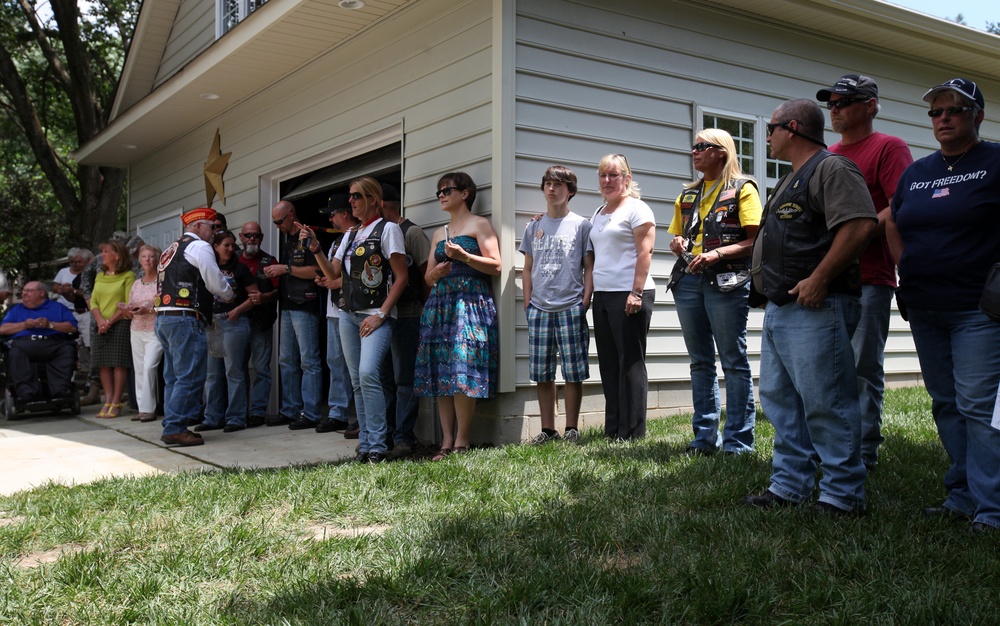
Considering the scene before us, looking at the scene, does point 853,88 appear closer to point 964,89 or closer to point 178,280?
point 964,89

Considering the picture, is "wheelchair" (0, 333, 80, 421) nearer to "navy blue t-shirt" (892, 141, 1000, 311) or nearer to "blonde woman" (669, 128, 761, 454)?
"blonde woman" (669, 128, 761, 454)

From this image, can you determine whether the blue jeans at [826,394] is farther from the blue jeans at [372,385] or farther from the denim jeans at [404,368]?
the denim jeans at [404,368]

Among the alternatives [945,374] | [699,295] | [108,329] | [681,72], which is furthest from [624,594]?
[108,329]

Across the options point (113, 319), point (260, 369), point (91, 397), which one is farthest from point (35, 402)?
point (260, 369)

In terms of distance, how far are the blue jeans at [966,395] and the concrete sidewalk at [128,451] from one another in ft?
13.2

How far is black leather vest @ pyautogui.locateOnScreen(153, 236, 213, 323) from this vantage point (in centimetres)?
710

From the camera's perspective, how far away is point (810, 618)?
263 cm

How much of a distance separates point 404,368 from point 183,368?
1940 millimetres

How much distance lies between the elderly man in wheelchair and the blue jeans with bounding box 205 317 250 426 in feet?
7.27

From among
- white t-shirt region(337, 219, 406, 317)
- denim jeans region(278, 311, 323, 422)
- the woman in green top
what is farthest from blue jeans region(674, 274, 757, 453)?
the woman in green top

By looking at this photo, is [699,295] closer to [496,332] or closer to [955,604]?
[496,332]

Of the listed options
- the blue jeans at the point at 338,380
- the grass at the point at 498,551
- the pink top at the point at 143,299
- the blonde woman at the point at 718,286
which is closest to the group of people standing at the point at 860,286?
the grass at the point at 498,551

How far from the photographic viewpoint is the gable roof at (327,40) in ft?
24.6

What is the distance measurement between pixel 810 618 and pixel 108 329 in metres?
8.53
